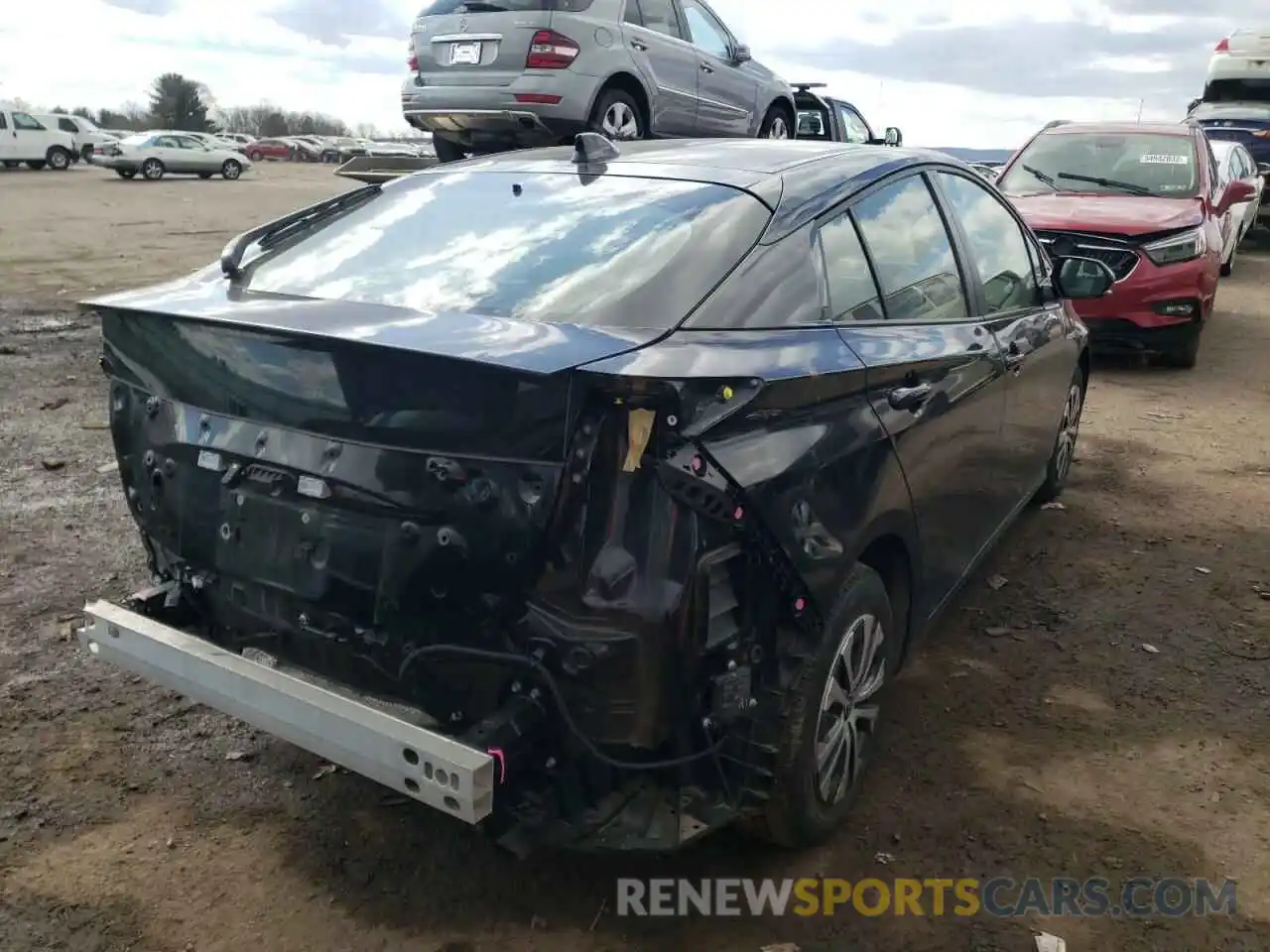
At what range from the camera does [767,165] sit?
Result: 3.12 metres

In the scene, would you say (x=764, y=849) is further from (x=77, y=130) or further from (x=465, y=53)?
(x=77, y=130)

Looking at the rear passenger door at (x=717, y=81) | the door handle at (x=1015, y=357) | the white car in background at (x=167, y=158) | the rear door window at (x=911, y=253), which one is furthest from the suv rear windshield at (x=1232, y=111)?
the white car in background at (x=167, y=158)

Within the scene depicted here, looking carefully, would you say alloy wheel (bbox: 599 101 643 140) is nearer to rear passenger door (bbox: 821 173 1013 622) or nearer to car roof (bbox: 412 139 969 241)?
car roof (bbox: 412 139 969 241)

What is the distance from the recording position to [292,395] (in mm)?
2424

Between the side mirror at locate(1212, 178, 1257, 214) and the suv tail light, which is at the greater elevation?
the suv tail light

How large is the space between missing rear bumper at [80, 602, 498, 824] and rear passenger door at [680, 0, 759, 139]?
8.53 meters

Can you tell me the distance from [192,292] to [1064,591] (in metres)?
3.55

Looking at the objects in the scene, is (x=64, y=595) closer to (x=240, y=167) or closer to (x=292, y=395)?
(x=292, y=395)

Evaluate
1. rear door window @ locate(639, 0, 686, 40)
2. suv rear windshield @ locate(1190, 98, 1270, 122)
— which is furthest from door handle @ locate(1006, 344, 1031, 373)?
suv rear windshield @ locate(1190, 98, 1270, 122)

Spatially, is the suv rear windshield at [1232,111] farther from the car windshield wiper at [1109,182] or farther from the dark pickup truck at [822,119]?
the car windshield wiper at [1109,182]

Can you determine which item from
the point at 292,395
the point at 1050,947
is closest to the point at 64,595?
the point at 292,395

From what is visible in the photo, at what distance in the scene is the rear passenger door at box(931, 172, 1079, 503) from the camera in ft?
12.4

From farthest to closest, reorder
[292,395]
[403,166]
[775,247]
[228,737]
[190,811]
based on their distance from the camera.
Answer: [403,166]
[228,737]
[190,811]
[775,247]
[292,395]

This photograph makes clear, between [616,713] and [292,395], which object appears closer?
[616,713]
